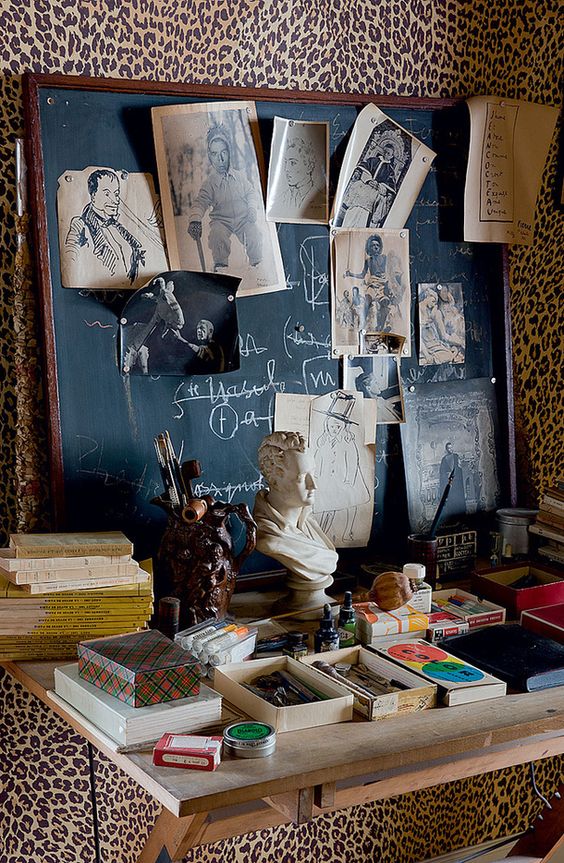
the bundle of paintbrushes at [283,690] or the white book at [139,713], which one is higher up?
the white book at [139,713]

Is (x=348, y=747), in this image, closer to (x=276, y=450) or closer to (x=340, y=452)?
(x=276, y=450)

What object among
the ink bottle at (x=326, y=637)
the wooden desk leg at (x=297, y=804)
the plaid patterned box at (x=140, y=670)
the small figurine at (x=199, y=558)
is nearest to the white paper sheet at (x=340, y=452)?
the small figurine at (x=199, y=558)

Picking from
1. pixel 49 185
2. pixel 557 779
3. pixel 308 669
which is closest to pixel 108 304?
pixel 49 185

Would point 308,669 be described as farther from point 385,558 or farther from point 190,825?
point 385,558

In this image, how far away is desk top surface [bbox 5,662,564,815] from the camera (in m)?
1.27

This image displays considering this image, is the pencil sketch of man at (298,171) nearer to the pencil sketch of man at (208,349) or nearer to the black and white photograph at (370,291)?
the black and white photograph at (370,291)

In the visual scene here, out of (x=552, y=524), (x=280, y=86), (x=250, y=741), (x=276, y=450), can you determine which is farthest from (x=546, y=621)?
(x=280, y=86)

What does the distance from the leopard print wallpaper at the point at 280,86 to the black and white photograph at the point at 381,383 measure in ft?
1.10

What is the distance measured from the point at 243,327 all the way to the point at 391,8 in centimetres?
74

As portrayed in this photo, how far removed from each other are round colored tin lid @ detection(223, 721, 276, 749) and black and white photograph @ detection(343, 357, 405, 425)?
0.91 meters

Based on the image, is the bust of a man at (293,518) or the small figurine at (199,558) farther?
the bust of a man at (293,518)

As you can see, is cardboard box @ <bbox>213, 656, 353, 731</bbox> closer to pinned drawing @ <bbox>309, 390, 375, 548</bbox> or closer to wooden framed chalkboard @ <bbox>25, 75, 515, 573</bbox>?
wooden framed chalkboard @ <bbox>25, 75, 515, 573</bbox>

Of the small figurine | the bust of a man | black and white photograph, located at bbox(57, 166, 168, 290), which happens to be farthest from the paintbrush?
black and white photograph, located at bbox(57, 166, 168, 290)

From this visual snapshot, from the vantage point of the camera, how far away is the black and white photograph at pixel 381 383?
84.7 inches
